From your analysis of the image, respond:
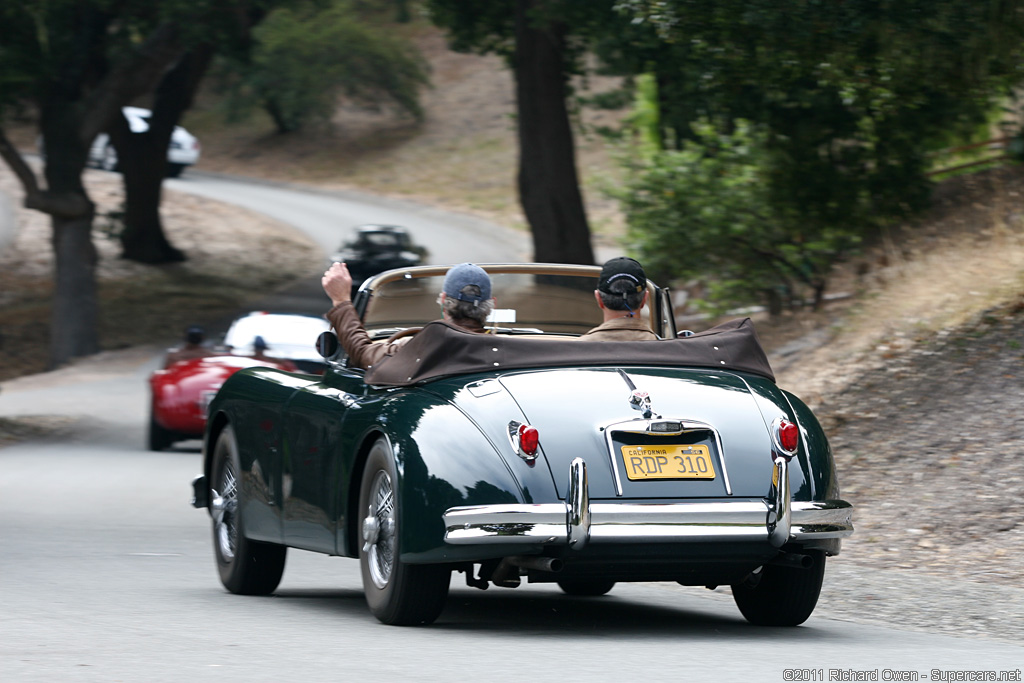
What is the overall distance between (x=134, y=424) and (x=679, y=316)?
9324 millimetres

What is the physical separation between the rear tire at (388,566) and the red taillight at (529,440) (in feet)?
1.83

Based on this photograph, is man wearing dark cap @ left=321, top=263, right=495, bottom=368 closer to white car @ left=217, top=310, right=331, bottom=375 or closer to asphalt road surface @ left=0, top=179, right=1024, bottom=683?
asphalt road surface @ left=0, top=179, right=1024, bottom=683

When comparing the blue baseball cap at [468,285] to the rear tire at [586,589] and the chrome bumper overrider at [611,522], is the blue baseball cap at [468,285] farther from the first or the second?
the rear tire at [586,589]

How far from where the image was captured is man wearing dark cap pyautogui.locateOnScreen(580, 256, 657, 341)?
704 cm

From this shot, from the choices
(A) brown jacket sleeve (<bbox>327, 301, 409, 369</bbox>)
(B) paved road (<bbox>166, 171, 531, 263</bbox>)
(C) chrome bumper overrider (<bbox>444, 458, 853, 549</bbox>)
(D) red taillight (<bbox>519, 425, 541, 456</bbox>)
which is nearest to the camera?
(C) chrome bumper overrider (<bbox>444, 458, 853, 549</bbox>)

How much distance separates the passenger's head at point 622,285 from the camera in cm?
703

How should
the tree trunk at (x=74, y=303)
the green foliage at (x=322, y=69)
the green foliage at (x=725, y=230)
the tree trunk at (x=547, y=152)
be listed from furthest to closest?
the green foliage at (x=322, y=69), the tree trunk at (x=74, y=303), the tree trunk at (x=547, y=152), the green foliage at (x=725, y=230)

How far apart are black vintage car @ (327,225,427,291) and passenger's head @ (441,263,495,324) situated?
28935 mm

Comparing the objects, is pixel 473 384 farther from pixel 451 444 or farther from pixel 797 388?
pixel 797 388

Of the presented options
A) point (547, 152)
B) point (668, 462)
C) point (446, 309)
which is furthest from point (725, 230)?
point (668, 462)

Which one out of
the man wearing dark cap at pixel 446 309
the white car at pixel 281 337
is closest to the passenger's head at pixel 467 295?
the man wearing dark cap at pixel 446 309

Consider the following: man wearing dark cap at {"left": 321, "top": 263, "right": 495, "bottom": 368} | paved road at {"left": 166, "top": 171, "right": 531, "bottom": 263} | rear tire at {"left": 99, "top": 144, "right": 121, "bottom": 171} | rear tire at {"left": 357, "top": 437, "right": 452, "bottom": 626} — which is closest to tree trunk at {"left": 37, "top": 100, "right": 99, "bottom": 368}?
paved road at {"left": 166, "top": 171, "right": 531, "bottom": 263}

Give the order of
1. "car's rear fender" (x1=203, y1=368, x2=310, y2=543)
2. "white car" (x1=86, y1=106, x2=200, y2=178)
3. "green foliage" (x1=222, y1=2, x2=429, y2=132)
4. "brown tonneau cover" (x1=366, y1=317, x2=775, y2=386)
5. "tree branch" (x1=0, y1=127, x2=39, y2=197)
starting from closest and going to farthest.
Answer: "brown tonneau cover" (x1=366, y1=317, x2=775, y2=386)
"car's rear fender" (x1=203, y1=368, x2=310, y2=543)
"tree branch" (x1=0, y1=127, x2=39, y2=197)
"white car" (x1=86, y1=106, x2=200, y2=178)
"green foliage" (x1=222, y1=2, x2=429, y2=132)

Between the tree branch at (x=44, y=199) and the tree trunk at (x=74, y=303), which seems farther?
the tree trunk at (x=74, y=303)
